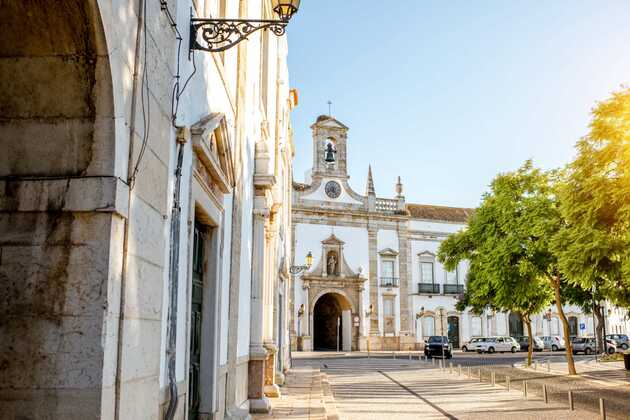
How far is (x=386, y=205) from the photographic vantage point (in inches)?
1895

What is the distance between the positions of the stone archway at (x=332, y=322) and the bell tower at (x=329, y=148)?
870cm

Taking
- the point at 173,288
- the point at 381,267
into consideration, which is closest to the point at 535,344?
the point at 381,267

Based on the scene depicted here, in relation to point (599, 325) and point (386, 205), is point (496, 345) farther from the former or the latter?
point (386, 205)

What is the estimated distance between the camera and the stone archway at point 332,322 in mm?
45906

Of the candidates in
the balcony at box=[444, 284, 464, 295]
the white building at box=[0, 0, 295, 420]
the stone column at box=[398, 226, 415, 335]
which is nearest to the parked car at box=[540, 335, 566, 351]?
the balcony at box=[444, 284, 464, 295]

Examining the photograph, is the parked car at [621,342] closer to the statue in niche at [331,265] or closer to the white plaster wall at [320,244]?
the white plaster wall at [320,244]

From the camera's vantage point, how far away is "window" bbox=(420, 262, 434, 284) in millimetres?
48375

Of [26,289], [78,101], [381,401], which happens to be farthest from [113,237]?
[381,401]

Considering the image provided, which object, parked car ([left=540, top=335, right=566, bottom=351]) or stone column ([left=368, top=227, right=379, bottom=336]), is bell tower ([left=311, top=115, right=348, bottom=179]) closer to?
stone column ([left=368, top=227, right=379, bottom=336])

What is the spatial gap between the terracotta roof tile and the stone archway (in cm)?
882

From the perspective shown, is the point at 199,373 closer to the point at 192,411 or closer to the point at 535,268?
the point at 192,411

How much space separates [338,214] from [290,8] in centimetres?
3982

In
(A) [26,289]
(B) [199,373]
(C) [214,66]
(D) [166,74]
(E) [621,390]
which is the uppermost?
(C) [214,66]

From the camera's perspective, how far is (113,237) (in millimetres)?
3625
